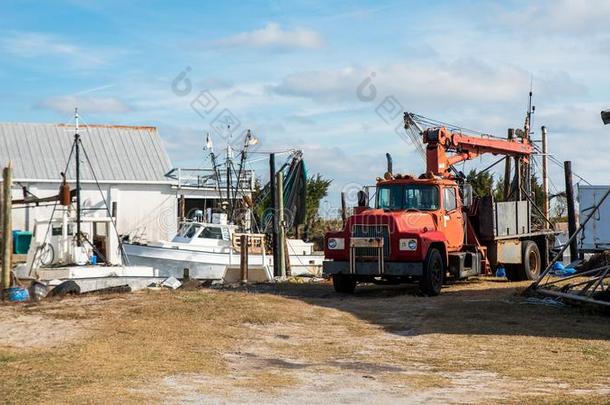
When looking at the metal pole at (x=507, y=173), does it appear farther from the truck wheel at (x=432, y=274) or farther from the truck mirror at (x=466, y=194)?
the truck wheel at (x=432, y=274)

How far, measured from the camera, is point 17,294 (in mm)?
19188

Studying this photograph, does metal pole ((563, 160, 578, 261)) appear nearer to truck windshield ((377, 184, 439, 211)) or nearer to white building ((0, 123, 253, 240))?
truck windshield ((377, 184, 439, 211))

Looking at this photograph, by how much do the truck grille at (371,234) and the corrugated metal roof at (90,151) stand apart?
24723 mm

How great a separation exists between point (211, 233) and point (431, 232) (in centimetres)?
1436

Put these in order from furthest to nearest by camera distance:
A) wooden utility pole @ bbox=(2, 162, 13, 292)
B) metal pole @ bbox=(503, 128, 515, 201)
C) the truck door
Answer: metal pole @ bbox=(503, 128, 515, 201) → the truck door → wooden utility pole @ bbox=(2, 162, 13, 292)

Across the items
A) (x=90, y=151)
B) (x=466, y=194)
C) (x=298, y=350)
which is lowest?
(x=298, y=350)

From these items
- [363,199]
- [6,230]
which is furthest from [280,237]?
[6,230]

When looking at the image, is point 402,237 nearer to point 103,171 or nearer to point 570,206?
point 570,206

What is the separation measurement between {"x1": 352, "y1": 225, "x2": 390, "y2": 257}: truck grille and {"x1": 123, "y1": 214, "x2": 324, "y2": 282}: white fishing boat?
36.0ft

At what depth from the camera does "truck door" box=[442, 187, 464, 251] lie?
21109 mm

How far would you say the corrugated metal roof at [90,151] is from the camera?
42.4m

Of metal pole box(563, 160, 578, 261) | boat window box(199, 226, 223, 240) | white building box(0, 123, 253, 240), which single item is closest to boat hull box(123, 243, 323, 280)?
boat window box(199, 226, 223, 240)

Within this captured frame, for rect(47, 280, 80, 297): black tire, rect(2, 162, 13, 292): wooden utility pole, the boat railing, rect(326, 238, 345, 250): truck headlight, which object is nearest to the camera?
rect(2, 162, 13, 292): wooden utility pole

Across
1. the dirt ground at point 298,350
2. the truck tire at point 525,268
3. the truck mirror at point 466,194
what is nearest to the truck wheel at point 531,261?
the truck tire at point 525,268
